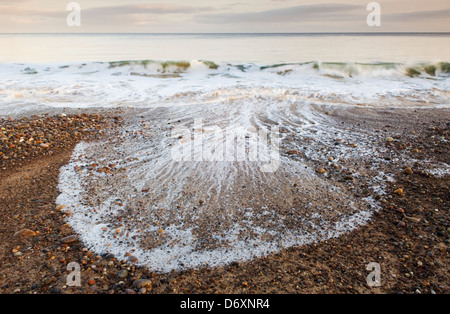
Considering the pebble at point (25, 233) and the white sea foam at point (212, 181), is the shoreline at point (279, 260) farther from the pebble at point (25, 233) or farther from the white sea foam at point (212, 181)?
the white sea foam at point (212, 181)

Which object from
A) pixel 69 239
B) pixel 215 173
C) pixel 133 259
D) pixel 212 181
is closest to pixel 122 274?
pixel 133 259

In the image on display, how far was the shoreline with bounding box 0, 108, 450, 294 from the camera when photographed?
2.09 meters

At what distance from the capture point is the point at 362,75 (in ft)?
40.1

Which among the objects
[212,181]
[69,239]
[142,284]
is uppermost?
[212,181]

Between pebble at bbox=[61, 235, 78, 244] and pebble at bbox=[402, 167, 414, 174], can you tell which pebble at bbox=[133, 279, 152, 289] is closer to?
pebble at bbox=[61, 235, 78, 244]

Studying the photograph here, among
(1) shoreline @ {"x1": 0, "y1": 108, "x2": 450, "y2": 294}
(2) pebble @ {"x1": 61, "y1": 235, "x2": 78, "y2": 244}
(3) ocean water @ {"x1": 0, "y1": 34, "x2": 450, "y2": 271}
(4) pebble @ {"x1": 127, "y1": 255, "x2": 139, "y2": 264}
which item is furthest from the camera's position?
(3) ocean water @ {"x1": 0, "y1": 34, "x2": 450, "y2": 271}

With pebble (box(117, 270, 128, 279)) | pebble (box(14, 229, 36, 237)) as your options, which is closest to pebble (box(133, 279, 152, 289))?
pebble (box(117, 270, 128, 279))

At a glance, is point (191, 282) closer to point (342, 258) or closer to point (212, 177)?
point (342, 258)

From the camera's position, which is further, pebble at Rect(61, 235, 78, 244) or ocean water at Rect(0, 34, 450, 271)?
ocean water at Rect(0, 34, 450, 271)

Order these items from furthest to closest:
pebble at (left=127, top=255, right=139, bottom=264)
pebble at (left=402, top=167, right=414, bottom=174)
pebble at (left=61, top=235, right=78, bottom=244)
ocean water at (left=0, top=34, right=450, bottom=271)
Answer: pebble at (left=402, top=167, right=414, bottom=174) < ocean water at (left=0, top=34, right=450, bottom=271) < pebble at (left=61, top=235, right=78, bottom=244) < pebble at (left=127, top=255, right=139, bottom=264)

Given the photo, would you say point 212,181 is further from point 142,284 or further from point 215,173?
point 142,284

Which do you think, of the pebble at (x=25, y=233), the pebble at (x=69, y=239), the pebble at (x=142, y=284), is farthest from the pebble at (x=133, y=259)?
the pebble at (x=25, y=233)

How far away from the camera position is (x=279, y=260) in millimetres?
2354
